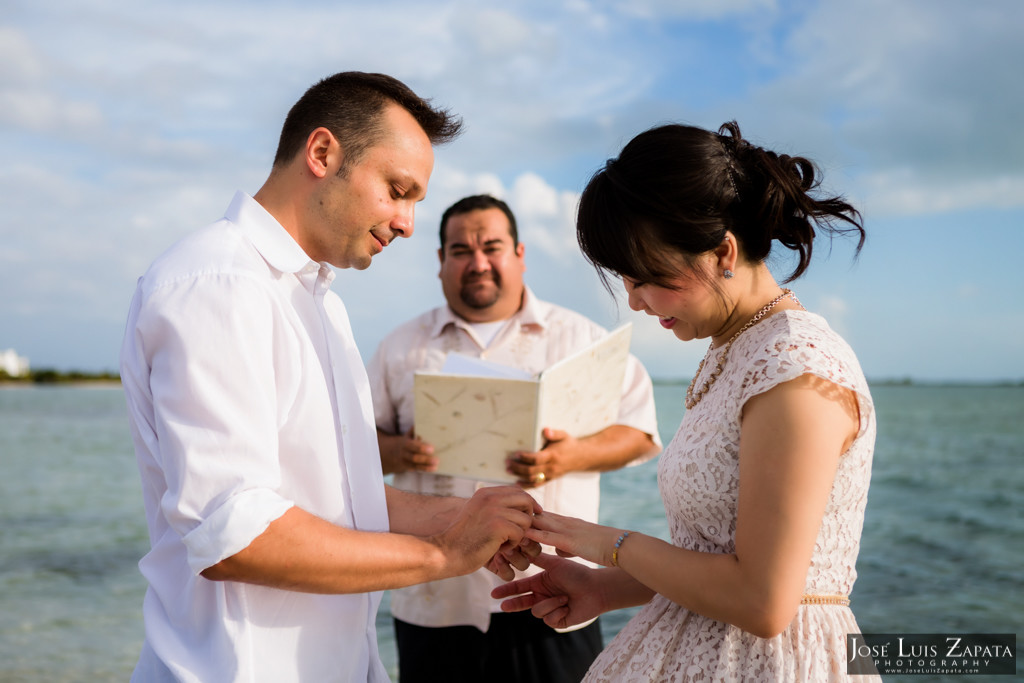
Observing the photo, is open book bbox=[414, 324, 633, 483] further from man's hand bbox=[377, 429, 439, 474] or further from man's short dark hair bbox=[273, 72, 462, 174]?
man's short dark hair bbox=[273, 72, 462, 174]

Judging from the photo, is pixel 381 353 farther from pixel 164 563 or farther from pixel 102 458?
pixel 102 458

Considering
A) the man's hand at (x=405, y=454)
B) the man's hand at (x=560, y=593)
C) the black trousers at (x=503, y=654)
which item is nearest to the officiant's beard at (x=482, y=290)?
the man's hand at (x=405, y=454)

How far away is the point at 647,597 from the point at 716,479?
1.76 feet

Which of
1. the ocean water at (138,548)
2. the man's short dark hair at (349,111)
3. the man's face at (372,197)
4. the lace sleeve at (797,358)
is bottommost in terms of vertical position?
the ocean water at (138,548)

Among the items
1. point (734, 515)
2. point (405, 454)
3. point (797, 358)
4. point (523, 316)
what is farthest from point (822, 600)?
point (523, 316)

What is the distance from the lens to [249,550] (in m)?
1.47

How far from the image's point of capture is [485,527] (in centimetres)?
192

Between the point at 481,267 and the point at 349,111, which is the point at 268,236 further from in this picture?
the point at 481,267

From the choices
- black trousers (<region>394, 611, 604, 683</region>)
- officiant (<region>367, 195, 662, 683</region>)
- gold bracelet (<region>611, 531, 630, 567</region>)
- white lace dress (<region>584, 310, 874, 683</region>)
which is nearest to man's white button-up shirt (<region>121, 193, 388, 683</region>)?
gold bracelet (<region>611, 531, 630, 567</region>)

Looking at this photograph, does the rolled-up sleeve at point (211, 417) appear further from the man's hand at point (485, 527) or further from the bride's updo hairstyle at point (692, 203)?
the bride's updo hairstyle at point (692, 203)

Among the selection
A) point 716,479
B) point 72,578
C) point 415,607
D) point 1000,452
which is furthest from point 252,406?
point 1000,452

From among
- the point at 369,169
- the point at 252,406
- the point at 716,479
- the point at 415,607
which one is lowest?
the point at 415,607

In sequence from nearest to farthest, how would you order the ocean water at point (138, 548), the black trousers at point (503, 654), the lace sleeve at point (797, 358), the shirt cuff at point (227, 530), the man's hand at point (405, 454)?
the shirt cuff at point (227, 530), the lace sleeve at point (797, 358), the man's hand at point (405, 454), the black trousers at point (503, 654), the ocean water at point (138, 548)

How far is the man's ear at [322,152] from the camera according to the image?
196 cm
